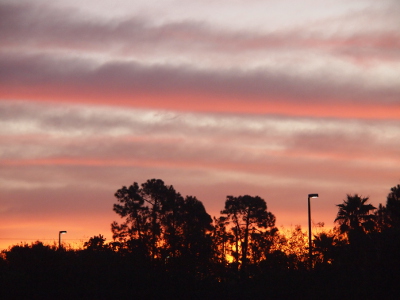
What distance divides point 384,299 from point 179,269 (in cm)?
1408

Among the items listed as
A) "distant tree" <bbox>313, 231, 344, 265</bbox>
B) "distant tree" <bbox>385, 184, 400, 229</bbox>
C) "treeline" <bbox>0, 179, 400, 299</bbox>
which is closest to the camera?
"treeline" <bbox>0, 179, 400, 299</bbox>

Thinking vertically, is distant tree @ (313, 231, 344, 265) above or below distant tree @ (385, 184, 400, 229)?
below

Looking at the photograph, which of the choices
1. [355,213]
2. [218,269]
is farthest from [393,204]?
[218,269]

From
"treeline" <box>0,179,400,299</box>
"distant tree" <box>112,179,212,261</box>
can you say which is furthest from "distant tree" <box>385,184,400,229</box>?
"distant tree" <box>112,179,212,261</box>

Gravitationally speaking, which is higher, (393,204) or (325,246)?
(393,204)

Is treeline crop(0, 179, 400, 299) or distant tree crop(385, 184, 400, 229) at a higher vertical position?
distant tree crop(385, 184, 400, 229)

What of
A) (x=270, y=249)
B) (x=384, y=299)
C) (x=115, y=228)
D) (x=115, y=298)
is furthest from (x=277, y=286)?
(x=115, y=228)

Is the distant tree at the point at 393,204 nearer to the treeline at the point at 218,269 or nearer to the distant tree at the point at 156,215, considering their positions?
the treeline at the point at 218,269

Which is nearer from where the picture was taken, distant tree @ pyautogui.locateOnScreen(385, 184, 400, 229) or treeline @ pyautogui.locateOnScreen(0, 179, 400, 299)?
treeline @ pyautogui.locateOnScreen(0, 179, 400, 299)

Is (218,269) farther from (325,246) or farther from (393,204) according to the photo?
(393,204)

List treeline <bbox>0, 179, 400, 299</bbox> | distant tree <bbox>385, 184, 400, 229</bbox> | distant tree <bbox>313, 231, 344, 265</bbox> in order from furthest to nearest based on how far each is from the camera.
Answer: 1. distant tree <bbox>385, 184, 400, 229</bbox>
2. distant tree <bbox>313, 231, 344, 265</bbox>
3. treeline <bbox>0, 179, 400, 299</bbox>

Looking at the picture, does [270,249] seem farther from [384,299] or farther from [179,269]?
[384,299]

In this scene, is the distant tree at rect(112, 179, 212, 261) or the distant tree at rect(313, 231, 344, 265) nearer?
the distant tree at rect(313, 231, 344, 265)

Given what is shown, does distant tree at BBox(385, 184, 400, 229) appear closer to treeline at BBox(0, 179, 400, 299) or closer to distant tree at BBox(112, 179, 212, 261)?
treeline at BBox(0, 179, 400, 299)
